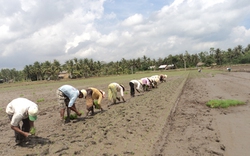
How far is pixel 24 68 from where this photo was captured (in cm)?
8281

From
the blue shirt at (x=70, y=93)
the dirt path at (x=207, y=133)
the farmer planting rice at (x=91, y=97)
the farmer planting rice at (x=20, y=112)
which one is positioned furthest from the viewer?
the farmer planting rice at (x=91, y=97)

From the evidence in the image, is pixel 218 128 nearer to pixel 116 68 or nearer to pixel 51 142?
pixel 51 142

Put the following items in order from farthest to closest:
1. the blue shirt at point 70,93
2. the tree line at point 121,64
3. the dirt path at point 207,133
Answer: the tree line at point 121,64
the blue shirt at point 70,93
the dirt path at point 207,133

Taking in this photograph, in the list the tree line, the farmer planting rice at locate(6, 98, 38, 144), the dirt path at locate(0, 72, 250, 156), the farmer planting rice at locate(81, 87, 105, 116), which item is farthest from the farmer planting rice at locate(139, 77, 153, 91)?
the tree line

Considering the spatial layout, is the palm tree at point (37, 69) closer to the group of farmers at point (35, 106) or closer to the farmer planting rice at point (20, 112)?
the group of farmers at point (35, 106)

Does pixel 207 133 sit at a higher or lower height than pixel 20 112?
lower

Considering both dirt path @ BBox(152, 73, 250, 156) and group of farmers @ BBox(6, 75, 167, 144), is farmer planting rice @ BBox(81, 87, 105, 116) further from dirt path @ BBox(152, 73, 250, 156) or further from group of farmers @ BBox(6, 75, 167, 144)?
dirt path @ BBox(152, 73, 250, 156)

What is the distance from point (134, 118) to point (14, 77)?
116 metres

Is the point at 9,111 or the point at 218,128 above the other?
the point at 9,111

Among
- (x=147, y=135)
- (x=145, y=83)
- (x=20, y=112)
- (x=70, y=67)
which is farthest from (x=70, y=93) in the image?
(x=70, y=67)

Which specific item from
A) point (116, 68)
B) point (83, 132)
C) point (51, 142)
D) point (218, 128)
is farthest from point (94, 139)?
point (116, 68)

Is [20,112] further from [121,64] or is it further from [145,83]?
[121,64]

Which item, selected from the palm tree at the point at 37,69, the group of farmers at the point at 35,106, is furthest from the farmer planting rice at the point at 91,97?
the palm tree at the point at 37,69

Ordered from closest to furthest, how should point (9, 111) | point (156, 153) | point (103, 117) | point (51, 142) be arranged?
point (156, 153)
point (9, 111)
point (51, 142)
point (103, 117)
